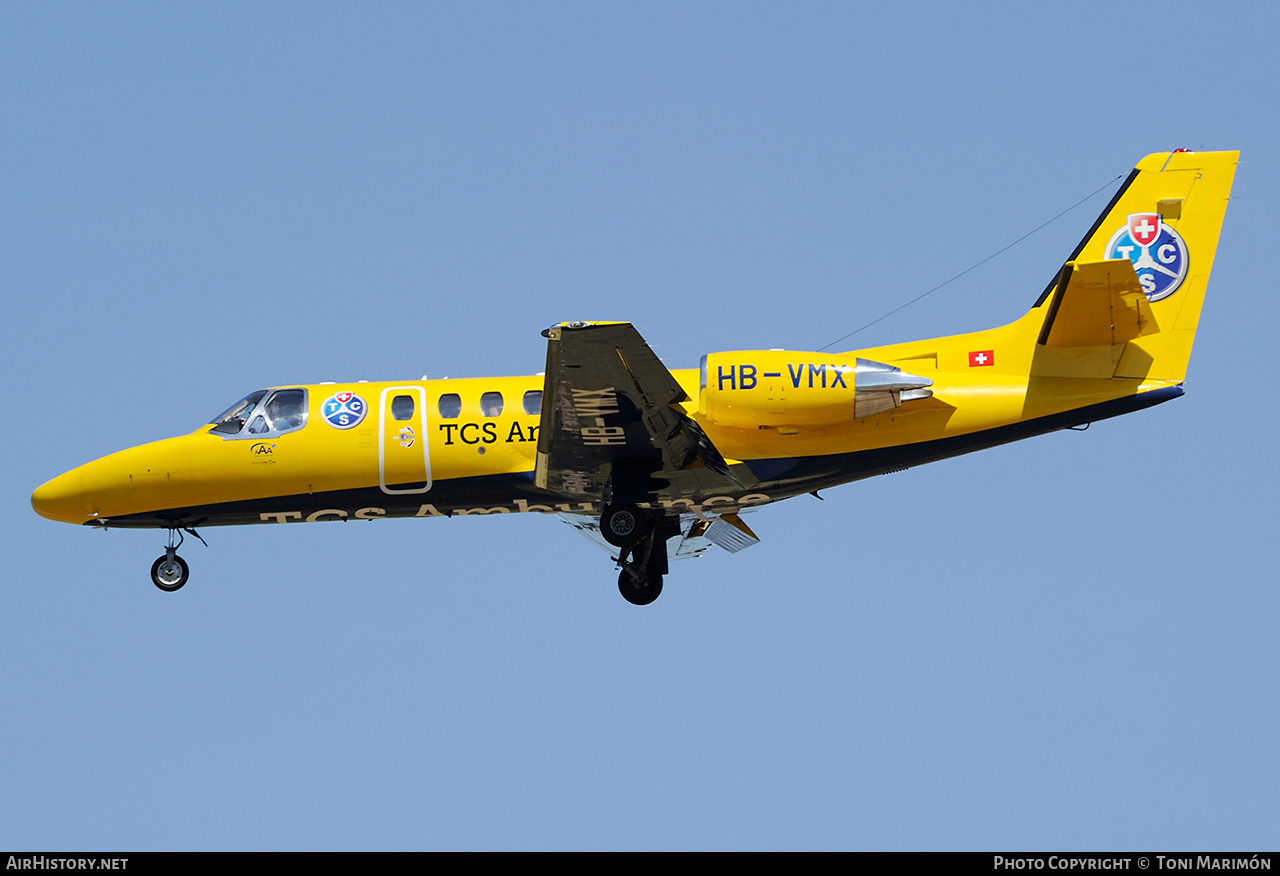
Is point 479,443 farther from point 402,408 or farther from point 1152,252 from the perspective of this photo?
point 1152,252

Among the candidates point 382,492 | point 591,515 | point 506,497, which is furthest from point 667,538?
point 382,492

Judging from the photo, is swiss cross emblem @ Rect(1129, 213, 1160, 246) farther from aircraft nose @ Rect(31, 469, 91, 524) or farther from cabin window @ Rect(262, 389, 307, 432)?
aircraft nose @ Rect(31, 469, 91, 524)

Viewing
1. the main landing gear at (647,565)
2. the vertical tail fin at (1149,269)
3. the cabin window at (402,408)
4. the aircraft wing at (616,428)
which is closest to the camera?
the aircraft wing at (616,428)

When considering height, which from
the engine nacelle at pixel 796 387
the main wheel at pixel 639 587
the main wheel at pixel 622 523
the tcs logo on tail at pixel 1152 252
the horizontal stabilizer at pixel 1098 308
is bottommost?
the main wheel at pixel 639 587

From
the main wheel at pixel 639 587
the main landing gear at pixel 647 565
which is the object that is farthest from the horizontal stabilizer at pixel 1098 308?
the main wheel at pixel 639 587

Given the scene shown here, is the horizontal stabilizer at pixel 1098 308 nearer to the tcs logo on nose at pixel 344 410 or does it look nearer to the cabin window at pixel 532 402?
the cabin window at pixel 532 402

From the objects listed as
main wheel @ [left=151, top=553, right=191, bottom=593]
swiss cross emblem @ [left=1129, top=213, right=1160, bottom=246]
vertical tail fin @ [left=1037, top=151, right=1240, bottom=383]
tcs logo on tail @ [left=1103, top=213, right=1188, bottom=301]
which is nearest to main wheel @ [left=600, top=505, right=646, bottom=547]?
vertical tail fin @ [left=1037, top=151, right=1240, bottom=383]

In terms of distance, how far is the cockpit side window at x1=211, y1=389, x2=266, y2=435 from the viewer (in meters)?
23.4

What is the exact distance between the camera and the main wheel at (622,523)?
2220 cm

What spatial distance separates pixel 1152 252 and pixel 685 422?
8.13 m

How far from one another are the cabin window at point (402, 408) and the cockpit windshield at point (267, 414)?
5.11ft

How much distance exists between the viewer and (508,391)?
74.1 ft

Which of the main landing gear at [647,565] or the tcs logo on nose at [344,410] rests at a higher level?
the tcs logo on nose at [344,410]
